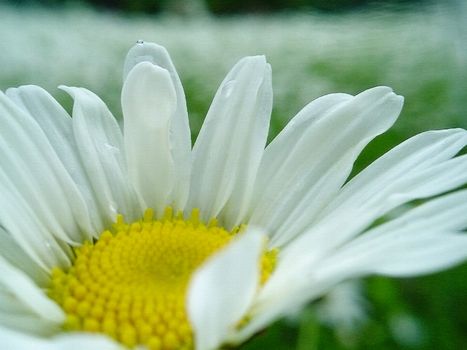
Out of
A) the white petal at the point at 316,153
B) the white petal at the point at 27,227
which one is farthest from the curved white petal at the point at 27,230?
the white petal at the point at 316,153

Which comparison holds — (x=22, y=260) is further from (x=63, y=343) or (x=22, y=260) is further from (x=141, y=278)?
(x=63, y=343)

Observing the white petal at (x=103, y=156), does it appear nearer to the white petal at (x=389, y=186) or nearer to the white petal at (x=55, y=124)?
the white petal at (x=55, y=124)

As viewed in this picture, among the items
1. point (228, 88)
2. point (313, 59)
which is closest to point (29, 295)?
point (228, 88)

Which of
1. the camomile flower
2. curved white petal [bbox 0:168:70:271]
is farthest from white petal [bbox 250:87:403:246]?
curved white petal [bbox 0:168:70:271]

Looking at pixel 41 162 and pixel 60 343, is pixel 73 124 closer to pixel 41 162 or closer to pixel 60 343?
pixel 41 162

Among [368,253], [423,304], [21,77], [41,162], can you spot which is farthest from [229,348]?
[21,77]

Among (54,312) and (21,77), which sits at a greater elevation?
(54,312)
